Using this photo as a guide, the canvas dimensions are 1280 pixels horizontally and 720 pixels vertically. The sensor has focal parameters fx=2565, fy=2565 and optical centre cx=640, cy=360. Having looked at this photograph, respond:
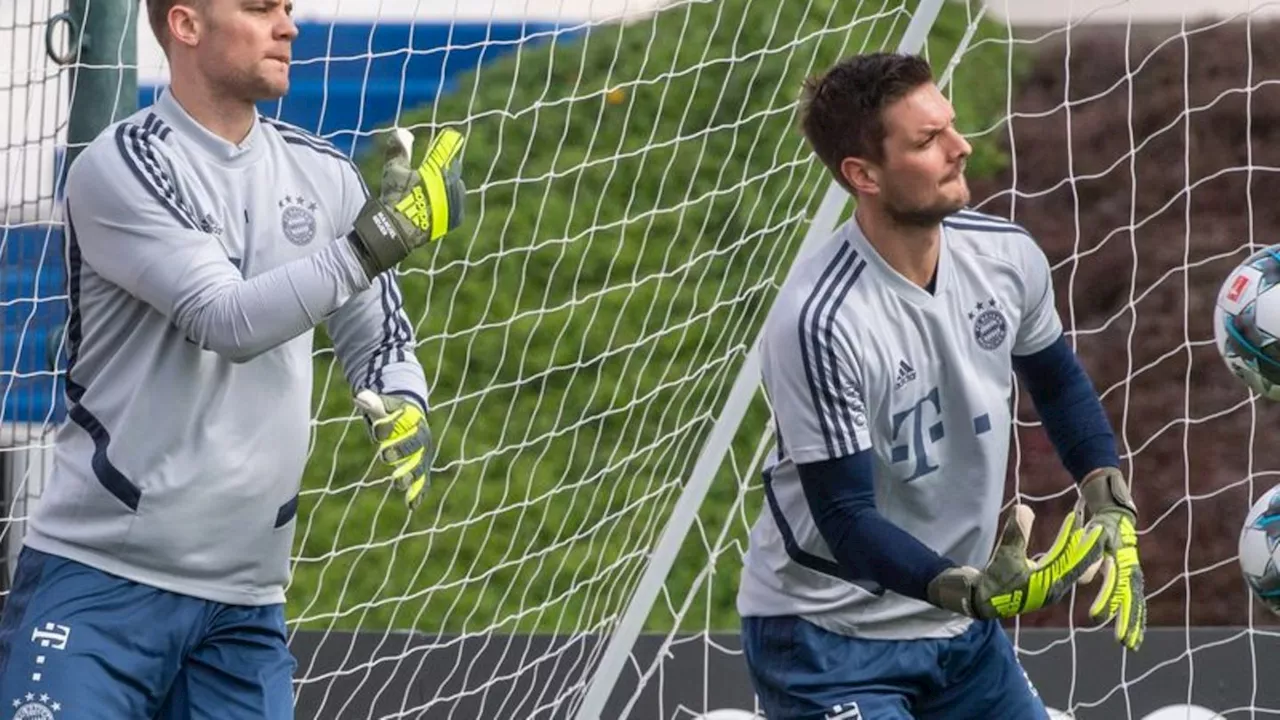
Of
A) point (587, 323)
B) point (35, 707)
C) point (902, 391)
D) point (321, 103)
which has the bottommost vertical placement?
point (587, 323)

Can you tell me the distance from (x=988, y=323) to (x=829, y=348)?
1.06 feet

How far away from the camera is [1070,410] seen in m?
4.69

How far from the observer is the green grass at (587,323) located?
6492 mm

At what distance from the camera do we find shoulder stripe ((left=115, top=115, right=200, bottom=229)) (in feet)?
13.0

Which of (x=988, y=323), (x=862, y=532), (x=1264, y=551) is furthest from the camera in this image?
(x=1264, y=551)

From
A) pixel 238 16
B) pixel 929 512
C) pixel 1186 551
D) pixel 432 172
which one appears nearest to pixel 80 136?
pixel 238 16

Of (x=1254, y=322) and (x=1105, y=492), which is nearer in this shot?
(x=1105, y=492)

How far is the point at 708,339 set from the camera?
6758 millimetres

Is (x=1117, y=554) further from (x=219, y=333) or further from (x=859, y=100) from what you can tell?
(x=219, y=333)

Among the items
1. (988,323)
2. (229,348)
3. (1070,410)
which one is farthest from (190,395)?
(1070,410)

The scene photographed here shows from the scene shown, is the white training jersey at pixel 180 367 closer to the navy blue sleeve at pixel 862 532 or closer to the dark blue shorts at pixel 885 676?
the navy blue sleeve at pixel 862 532

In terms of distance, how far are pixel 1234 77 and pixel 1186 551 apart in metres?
1.37

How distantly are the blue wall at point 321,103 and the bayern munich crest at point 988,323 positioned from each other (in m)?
1.51

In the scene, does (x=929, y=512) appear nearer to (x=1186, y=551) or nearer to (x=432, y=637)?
(x=432, y=637)
